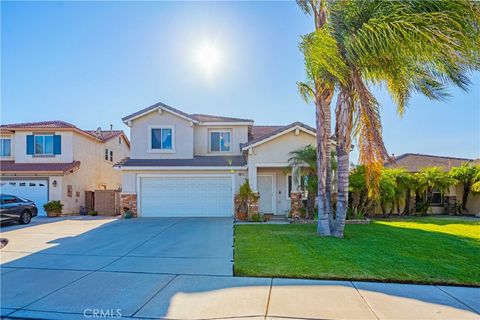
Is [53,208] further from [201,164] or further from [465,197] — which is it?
[465,197]

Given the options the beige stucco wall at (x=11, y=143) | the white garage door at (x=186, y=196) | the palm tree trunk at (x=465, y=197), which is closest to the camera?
the white garage door at (x=186, y=196)

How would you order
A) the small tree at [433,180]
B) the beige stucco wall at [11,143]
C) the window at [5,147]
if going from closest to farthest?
the small tree at [433,180] < the beige stucco wall at [11,143] < the window at [5,147]

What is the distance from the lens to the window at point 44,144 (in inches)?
806

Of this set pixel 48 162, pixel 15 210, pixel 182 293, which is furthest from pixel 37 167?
pixel 182 293

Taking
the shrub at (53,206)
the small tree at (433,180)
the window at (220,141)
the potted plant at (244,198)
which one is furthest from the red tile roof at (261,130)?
the shrub at (53,206)

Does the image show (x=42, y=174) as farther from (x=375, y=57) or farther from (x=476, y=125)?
(x=476, y=125)

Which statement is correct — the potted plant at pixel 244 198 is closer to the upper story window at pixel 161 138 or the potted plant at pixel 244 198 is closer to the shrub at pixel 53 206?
the upper story window at pixel 161 138

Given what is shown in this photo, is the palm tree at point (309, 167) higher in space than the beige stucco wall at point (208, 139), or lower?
lower

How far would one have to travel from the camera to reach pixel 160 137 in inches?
741

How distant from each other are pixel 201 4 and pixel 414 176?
1530 centimetres

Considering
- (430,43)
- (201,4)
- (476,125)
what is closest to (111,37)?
(201,4)

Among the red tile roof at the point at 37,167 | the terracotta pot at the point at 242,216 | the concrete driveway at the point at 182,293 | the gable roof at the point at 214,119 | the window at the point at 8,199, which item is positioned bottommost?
the terracotta pot at the point at 242,216

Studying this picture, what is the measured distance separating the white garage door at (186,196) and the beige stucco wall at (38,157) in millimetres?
6853

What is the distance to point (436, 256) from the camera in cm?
793
